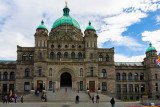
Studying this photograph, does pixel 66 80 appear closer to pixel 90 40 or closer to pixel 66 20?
pixel 90 40

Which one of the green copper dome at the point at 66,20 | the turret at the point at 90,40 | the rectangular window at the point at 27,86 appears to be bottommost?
the rectangular window at the point at 27,86

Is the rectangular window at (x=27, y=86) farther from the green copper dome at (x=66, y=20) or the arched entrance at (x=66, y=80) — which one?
the green copper dome at (x=66, y=20)

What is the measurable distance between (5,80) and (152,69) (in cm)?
4700

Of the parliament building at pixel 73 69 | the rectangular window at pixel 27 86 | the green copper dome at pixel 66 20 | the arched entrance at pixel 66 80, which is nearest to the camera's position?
the parliament building at pixel 73 69

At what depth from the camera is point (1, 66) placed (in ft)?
206

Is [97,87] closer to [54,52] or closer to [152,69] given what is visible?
[54,52]

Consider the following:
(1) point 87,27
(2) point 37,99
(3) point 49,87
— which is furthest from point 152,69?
(2) point 37,99

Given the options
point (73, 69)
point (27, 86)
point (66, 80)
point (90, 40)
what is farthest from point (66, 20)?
point (27, 86)

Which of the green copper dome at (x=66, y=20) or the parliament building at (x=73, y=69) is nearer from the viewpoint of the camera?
the parliament building at (x=73, y=69)

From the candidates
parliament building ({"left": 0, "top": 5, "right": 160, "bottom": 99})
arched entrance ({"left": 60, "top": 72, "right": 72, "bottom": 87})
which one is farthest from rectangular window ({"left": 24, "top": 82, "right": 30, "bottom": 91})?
arched entrance ({"left": 60, "top": 72, "right": 72, "bottom": 87})

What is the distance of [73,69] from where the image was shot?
2185 inches

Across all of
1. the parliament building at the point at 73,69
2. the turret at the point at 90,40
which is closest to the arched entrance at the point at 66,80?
the parliament building at the point at 73,69

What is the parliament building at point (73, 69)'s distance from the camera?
180 ft

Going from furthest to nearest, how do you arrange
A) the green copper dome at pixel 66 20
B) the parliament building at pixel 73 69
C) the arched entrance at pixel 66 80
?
the green copper dome at pixel 66 20, the arched entrance at pixel 66 80, the parliament building at pixel 73 69
